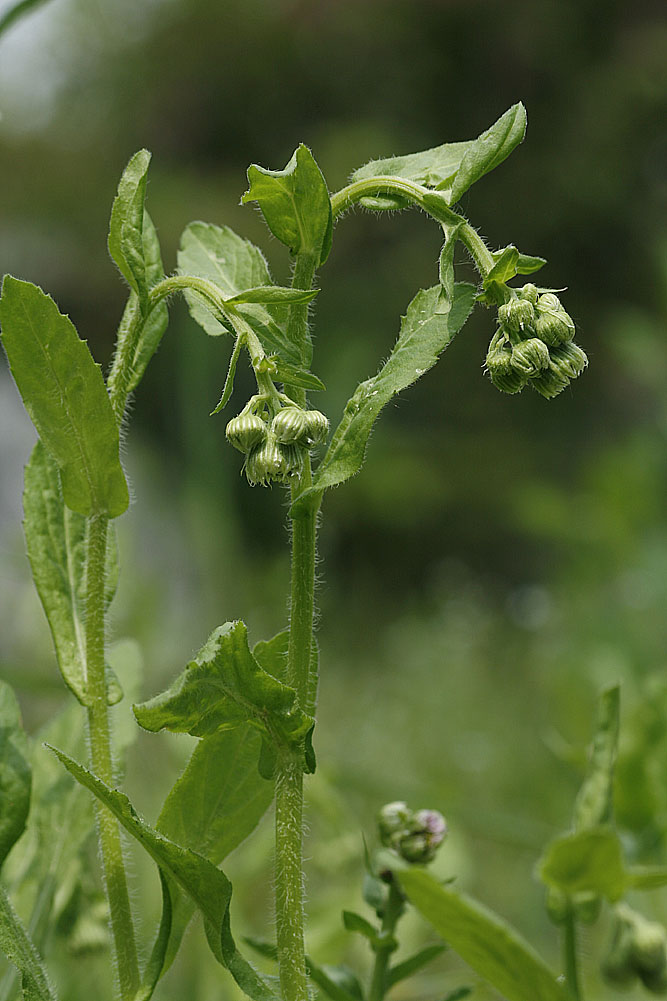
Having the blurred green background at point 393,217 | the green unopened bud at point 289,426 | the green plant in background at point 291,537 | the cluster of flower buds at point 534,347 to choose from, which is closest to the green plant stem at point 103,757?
the green plant in background at point 291,537

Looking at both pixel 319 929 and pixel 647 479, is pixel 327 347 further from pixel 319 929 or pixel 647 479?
pixel 319 929

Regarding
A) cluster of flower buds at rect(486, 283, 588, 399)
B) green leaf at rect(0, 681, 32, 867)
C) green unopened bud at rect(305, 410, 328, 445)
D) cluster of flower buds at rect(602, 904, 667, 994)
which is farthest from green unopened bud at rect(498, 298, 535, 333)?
cluster of flower buds at rect(602, 904, 667, 994)

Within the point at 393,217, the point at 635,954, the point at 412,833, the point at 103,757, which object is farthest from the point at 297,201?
the point at 393,217

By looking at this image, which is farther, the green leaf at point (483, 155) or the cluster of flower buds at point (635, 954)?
the cluster of flower buds at point (635, 954)

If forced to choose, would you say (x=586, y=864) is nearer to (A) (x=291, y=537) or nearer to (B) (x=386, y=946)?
(B) (x=386, y=946)

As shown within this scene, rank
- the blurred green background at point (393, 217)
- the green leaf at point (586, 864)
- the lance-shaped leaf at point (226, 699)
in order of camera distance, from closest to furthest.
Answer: the lance-shaped leaf at point (226, 699) < the green leaf at point (586, 864) < the blurred green background at point (393, 217)

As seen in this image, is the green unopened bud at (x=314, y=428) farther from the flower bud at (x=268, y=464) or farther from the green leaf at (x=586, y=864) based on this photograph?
the green leaf at (x=586, y=864)

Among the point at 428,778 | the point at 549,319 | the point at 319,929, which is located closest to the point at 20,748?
the point at 549,319
